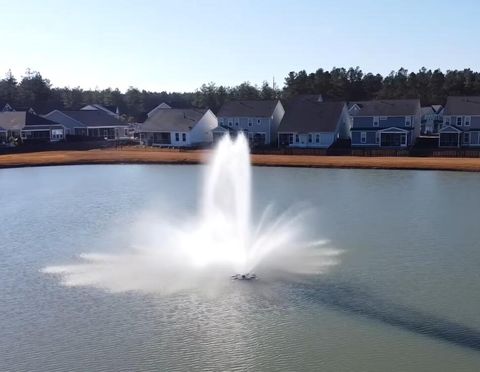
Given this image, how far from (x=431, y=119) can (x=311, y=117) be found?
1403 inches

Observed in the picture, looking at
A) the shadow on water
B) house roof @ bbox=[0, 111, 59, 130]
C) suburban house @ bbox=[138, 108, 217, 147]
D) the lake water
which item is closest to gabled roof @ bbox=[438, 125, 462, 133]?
suburban house @ bbox=[138, 108, 217, 147]

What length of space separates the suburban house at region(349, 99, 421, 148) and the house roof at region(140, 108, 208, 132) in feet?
81.3

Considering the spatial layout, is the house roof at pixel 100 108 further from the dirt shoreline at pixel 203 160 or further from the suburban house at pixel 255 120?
the dirt shoreline at pixel 203 160

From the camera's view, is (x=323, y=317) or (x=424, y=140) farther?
(x=424, y=140)

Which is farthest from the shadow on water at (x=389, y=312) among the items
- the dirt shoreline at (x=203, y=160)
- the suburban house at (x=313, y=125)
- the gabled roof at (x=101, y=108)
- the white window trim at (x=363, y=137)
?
the gabled roof at (x=101, y=108)

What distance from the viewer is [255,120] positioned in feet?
268

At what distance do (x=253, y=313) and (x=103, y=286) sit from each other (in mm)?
6593

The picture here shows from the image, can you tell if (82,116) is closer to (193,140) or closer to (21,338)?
(193,140)

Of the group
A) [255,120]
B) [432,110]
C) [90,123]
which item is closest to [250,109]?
[255,120]

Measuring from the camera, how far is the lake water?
15.5 metres

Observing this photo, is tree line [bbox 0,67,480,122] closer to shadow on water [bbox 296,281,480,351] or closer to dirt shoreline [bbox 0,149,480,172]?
dirt shoreline [bbox 0,149,480,172]

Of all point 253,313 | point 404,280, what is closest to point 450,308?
point 404,280

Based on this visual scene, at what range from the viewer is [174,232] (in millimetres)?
30703

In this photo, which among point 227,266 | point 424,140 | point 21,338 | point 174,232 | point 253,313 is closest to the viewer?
point 21,338
